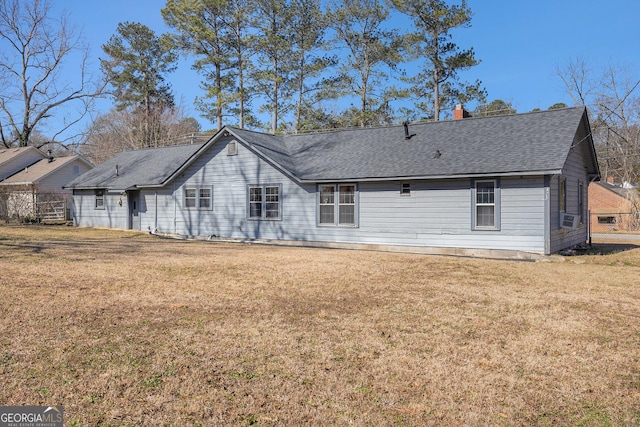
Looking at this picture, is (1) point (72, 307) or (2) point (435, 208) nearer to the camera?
(1) point (72, 307)

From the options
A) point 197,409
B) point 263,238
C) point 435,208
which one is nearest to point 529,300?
point 197,409

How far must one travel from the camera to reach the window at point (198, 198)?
70.2ft

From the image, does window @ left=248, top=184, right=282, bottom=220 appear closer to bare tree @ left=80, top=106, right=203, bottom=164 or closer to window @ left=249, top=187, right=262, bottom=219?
window @ left=249, top=187, right=262, bottom=219

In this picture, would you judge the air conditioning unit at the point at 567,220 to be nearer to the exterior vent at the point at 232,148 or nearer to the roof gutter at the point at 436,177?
the roof gutter at the point at 436,177

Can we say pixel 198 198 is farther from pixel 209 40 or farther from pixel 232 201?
pixel 209 40

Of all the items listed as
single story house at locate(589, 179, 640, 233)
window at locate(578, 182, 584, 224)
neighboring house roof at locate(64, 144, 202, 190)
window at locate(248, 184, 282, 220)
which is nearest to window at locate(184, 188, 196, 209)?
neighboring house roof at locate(64, 144, 202, 190)

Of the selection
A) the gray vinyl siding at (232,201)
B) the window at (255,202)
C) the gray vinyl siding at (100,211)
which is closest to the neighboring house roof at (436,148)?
the gray vinyl siding at (232,201)

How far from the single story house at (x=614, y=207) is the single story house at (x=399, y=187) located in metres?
11.3

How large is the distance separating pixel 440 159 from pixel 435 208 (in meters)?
1.80

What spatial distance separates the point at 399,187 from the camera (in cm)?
1694

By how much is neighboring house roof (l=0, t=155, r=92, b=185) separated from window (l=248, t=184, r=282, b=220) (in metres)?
24.4

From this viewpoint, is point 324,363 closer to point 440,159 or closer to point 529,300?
point 529,300

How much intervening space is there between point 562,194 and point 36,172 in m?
37.7

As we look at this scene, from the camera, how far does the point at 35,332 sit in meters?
5.52
